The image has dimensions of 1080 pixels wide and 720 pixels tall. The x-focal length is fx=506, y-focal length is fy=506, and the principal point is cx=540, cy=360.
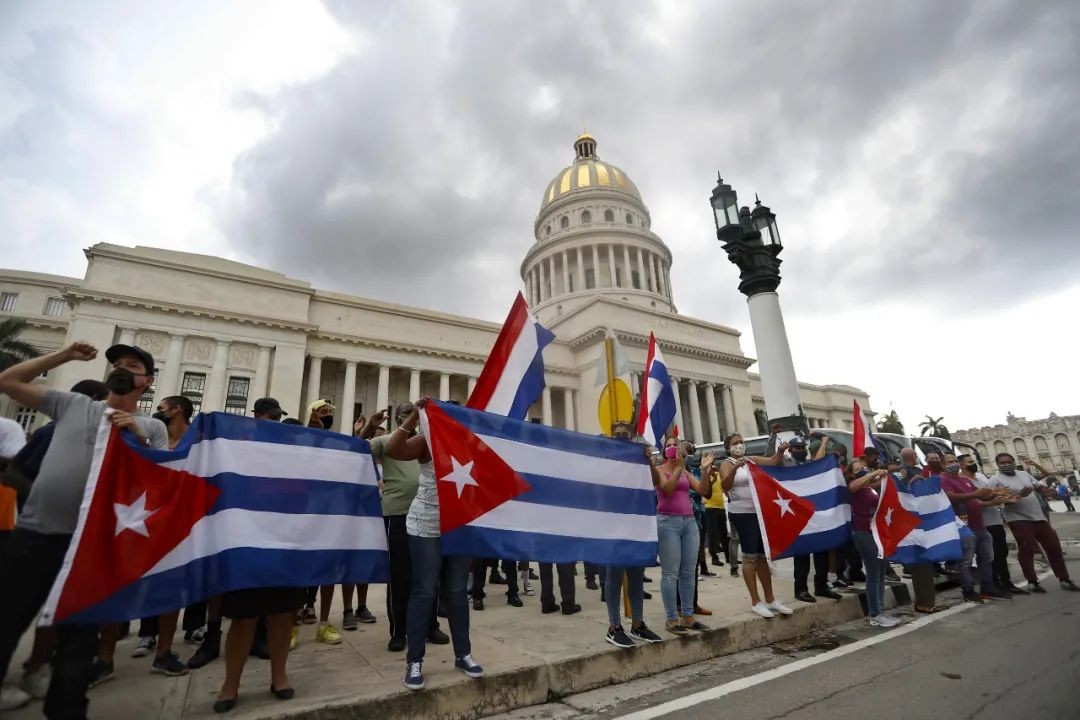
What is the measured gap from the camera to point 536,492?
14.1ft

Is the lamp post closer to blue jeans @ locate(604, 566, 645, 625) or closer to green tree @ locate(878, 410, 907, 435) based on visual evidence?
blue jeans @ locate(604, 566, 645, 625)

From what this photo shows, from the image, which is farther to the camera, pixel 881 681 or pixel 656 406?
pixel 656 406

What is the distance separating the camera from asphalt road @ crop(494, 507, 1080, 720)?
3.25m

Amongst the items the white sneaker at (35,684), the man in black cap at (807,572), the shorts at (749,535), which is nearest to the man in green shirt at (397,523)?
the white sneaker at (35,684)

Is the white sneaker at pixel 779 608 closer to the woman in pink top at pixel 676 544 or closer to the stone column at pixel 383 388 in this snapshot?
the woman in pink top at pixel 676 544

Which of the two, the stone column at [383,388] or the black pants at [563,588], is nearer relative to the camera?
the black pants at [563,588]

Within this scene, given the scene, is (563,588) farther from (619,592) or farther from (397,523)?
(397,523)

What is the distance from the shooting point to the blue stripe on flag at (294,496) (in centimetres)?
355

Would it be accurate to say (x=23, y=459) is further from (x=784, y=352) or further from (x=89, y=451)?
(x=784, y=352)

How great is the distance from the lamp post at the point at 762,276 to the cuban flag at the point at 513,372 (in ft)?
22.0

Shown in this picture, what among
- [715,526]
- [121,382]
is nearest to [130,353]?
[121,382]

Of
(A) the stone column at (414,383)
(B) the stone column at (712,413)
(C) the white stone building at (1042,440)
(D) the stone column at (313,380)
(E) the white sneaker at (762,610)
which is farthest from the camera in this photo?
(C) the white stone building at (1042,440)

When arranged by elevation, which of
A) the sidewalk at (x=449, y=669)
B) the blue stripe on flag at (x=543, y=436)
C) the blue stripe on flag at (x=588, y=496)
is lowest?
the sidewalk at (x=449, y=669)

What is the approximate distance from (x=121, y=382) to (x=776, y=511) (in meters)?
6.10
